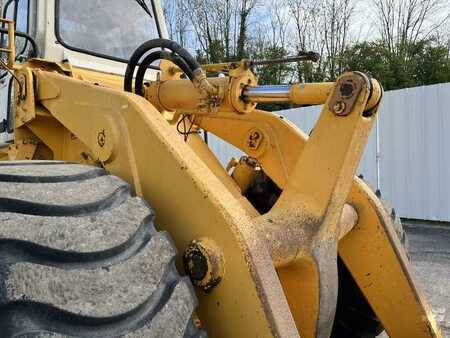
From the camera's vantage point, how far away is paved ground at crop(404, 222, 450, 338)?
4.42 metres

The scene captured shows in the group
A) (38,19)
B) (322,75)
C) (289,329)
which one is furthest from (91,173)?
(322,75)

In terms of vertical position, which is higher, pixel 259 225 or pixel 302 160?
pixel 302 160

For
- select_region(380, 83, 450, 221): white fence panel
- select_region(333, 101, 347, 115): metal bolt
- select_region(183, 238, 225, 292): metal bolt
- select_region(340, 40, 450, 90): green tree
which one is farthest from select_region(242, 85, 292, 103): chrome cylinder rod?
select_region(340, 40, 450, 90): green tree

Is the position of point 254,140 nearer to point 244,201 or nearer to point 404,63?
point 244,201

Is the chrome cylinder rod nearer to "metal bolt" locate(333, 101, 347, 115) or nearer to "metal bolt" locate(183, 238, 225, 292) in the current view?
"metal bolt" locate(333, 101, 347, 115)

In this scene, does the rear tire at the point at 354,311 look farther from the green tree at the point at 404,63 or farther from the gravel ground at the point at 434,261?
the green tree at the point at 404,63

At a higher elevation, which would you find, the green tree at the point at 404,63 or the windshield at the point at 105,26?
the green tree at the point at 404,63

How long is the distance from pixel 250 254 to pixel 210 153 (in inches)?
64.6

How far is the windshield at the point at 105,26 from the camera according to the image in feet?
10.6

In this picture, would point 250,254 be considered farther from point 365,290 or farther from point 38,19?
point 38,19

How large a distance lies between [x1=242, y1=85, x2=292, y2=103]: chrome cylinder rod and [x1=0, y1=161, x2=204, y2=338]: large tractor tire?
36.4 inches

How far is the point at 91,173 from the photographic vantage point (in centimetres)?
169


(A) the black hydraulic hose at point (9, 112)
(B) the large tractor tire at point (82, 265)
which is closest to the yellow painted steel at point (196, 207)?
(B) the large tractor tire at point (82, 265)

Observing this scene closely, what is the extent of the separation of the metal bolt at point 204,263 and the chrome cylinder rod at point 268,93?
887mm
